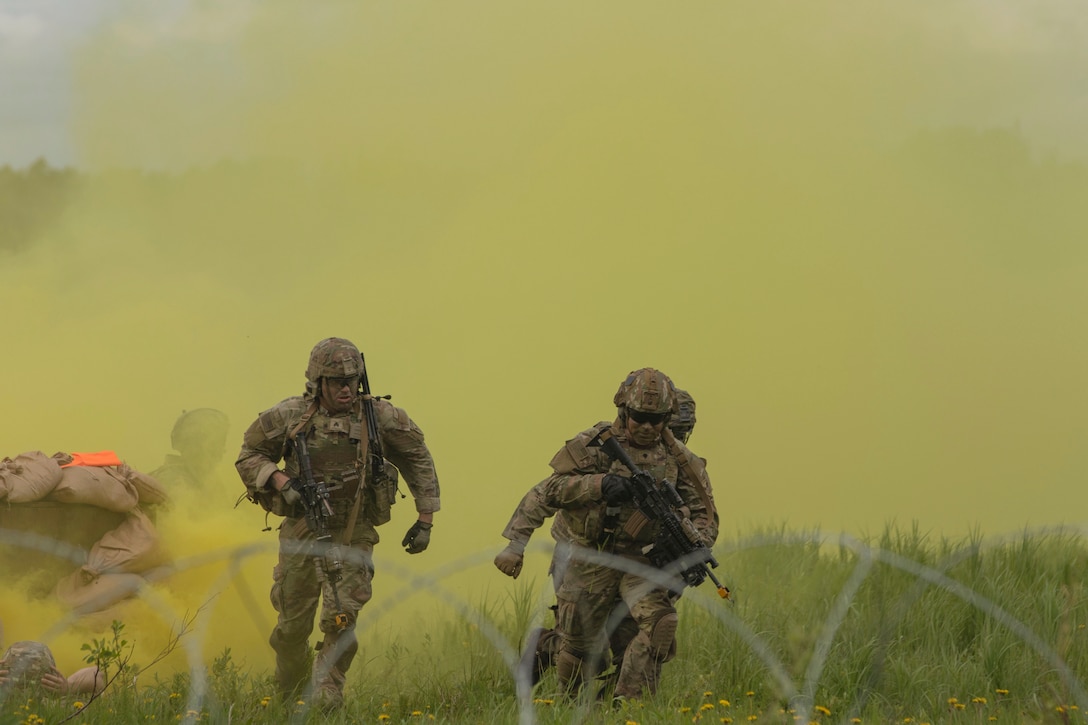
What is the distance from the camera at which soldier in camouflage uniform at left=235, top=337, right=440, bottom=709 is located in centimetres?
858

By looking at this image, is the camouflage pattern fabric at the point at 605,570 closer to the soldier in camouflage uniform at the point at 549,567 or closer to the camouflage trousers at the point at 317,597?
the soldier in camouflage uniform at the point at 549,567

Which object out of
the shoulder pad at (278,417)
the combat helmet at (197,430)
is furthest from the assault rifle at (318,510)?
the combat helmet at (197,430)

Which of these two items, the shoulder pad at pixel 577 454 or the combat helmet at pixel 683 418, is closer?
the shoulder pad at pixel 577 454

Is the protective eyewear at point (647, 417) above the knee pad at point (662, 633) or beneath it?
above

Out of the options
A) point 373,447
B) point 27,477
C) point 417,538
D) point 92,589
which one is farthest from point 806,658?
point 27,477

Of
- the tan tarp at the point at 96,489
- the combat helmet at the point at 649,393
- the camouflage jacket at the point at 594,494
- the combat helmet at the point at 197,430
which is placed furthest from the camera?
the combat helmet at the point at 197,430

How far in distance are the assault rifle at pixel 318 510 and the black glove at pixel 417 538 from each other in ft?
1.48

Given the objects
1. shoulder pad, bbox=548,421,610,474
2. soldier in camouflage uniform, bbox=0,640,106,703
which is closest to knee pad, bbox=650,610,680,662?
shoulder pad, bbox=548,421,610,474

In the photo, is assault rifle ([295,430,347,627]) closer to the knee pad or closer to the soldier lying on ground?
the soldier lying on ground

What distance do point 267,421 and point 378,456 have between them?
2.25 feet

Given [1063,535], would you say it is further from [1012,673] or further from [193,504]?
[193,504]

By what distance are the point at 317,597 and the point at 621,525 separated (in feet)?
6.51

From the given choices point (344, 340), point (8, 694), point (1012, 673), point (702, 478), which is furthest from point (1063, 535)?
point (8, 694)

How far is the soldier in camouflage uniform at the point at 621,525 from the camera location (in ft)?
26.7
